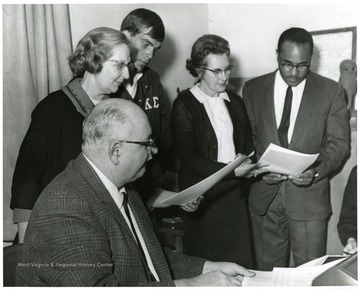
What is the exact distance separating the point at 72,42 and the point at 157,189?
1090mm

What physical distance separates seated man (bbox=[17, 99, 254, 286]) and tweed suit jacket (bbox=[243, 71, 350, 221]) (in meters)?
1.11

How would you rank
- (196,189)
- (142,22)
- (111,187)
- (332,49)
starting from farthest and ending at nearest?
1. (332,49)
2. (142,22)
3. (196,189)
4. (111,187)

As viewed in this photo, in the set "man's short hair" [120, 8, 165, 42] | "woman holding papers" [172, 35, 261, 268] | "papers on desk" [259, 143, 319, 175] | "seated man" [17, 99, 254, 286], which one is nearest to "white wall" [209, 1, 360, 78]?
"woman holding papers" [172, 35, 261, 268]

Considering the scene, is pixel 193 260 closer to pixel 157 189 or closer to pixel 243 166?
pixel 157 189

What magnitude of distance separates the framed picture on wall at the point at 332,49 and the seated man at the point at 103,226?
1980 mm

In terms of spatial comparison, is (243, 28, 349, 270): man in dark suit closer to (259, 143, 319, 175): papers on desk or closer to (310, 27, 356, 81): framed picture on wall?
(259, 143, 319, 175): papers on desk

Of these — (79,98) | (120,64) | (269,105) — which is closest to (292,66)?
(269,105)

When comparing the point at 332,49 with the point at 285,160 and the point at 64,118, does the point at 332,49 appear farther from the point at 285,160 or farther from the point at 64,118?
the point at 64,118

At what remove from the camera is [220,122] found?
8.46 ft

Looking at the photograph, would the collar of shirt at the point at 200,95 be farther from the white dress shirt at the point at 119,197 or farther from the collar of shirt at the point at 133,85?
the white dress shirt at the point at 119,197

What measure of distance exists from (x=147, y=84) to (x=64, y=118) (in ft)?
2.07

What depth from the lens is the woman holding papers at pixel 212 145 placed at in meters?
2.49

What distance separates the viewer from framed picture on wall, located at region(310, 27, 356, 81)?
302 centimetres

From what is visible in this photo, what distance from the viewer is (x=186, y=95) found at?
2549 mm
